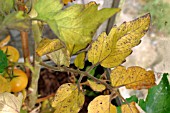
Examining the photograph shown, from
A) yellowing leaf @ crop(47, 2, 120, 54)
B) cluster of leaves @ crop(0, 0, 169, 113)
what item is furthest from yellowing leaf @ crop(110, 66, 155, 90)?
yellowing leaf @ crop(47, 2, 120, 54)

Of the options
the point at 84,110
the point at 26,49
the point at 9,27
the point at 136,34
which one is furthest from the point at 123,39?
the point at 84,110

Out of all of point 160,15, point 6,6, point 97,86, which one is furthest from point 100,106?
point 160,15

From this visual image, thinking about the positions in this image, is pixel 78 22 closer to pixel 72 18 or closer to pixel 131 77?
pixel 72 18

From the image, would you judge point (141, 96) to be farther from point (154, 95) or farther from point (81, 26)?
point (81, 26)

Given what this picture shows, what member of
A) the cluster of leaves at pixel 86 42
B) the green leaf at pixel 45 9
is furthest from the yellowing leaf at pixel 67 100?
the green leaf at pixel 45 9

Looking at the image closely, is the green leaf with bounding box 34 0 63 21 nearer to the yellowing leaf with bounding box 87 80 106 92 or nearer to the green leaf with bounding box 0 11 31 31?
the green leaf with bounding box 0 11 31 31
